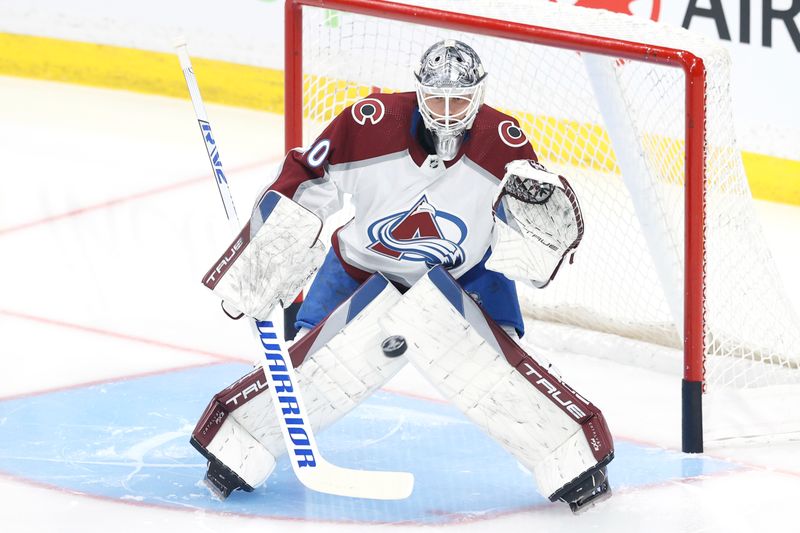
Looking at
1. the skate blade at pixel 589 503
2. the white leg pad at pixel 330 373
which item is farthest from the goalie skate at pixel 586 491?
the white leg pad at pixel 330 373

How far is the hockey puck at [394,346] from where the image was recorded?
3182 millimetres

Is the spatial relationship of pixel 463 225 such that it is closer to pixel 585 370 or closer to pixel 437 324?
pixel 437 324

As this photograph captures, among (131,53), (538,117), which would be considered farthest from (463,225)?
(131,53)

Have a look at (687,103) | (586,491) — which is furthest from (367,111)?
(586,491)

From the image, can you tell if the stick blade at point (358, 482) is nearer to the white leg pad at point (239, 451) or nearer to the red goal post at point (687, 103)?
the white leg pad at point (239, 451)

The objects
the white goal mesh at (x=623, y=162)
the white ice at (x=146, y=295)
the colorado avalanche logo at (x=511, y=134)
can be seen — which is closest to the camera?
the colorado avalanche logo at (x=511, y=134)

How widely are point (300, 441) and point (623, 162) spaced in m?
1.22

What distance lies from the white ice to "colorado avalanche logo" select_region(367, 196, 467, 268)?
52cm

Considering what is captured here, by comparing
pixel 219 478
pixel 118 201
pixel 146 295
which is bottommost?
pixel 118 201

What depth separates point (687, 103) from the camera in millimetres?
3379

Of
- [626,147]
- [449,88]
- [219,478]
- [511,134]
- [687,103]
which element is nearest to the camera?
[449,88]

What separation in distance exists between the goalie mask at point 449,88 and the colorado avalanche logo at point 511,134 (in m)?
0.08

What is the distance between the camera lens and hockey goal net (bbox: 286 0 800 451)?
3492 millimetres

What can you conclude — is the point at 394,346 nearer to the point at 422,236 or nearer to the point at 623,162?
the point at 422,236
